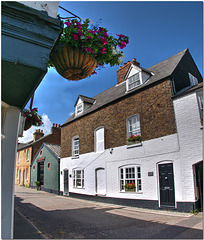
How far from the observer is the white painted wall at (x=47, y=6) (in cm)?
245

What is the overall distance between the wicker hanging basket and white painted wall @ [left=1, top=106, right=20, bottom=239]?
111 centimetres

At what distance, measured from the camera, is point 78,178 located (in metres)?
17.5

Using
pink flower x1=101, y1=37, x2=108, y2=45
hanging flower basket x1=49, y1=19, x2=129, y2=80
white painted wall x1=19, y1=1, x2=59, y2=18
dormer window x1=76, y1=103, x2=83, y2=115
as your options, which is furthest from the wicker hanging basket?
dormer window x1=76, y1=103, x2=83, y2=115

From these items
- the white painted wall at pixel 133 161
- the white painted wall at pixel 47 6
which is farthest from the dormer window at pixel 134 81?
the white painted wall at pixel 47 6

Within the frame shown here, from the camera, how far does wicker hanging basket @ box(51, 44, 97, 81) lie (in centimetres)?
268

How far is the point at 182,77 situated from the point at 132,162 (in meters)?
6.26

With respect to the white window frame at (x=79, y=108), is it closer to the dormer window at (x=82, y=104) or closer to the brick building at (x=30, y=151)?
the dormer window at (x=82, y=104)

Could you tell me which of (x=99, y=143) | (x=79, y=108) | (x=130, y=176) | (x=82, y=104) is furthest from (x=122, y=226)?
(x=79, y=108)

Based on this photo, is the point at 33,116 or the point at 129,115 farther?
the point at 129,115

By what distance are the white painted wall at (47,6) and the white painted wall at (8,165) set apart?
5.12ft

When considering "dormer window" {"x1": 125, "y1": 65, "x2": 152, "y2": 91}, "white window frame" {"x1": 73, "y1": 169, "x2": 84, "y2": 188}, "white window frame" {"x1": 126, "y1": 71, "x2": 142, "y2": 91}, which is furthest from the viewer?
"white window frame" {"x1": 73, "y1": 169, "x2": 84, "y2": 188}

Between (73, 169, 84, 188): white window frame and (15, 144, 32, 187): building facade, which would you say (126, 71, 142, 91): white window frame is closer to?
(73, 169, 84, 188): white window frame

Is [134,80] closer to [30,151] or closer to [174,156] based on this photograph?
[174,156]

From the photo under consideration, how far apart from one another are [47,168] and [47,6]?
74.9 ft
